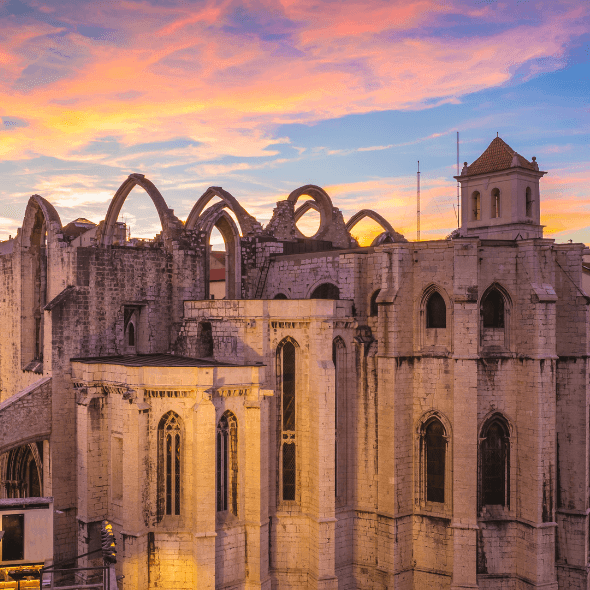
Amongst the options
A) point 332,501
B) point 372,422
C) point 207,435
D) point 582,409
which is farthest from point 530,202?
point 207,435

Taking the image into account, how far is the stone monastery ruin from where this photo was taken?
19.2 metres

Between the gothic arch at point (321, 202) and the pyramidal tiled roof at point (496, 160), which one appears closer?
the gothic arch at point (321, 202)

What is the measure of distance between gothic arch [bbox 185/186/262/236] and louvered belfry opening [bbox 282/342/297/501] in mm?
6920

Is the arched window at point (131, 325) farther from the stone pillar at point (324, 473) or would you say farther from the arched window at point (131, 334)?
the stone pillar at point (324, 473)

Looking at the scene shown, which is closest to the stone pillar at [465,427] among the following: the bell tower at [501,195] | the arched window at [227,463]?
the arched window at [227,463]

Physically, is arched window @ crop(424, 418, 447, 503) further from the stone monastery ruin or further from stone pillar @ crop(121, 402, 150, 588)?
stone pillar @ crop(121, 402, 150, 588)

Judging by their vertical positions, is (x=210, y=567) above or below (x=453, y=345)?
below

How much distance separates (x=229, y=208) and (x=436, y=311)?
31.3 ft

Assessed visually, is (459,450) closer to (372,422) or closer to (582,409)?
(372,422)

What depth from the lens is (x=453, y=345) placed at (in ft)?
69.5

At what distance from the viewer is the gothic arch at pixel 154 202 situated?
24.0m

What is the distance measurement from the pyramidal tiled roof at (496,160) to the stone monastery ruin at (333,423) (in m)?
14.8

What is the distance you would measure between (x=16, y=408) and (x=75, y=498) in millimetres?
3759

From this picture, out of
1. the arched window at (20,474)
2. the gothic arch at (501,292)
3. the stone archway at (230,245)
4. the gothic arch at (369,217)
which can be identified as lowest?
the arched window at (20,474)
